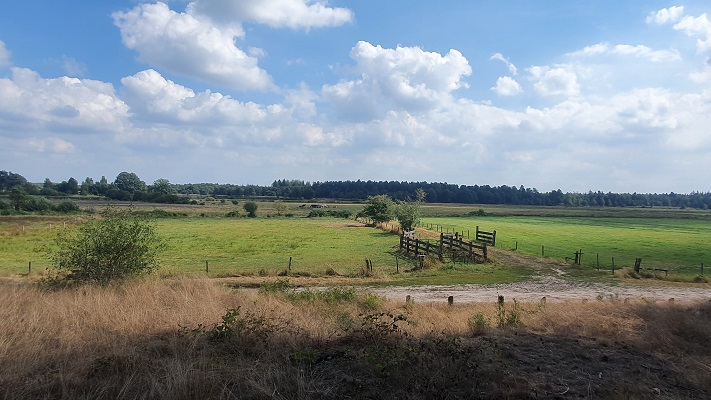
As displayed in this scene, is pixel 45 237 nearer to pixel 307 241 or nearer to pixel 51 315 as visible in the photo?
pixel 307 241

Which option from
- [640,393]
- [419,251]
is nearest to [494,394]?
[640,393]

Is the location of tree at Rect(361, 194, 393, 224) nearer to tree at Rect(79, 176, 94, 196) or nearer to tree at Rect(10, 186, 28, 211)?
tree at Rect(10, 186, 28, 211)

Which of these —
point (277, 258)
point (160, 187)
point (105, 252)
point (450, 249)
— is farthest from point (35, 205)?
point (105, 252)

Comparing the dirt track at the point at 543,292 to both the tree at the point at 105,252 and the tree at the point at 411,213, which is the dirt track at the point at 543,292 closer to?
the tree at the point at 105,252

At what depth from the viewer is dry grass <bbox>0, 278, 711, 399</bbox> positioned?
530 centimetres

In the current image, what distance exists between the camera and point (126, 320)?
300 inches

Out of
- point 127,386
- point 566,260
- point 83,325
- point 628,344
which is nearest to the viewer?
point 127,386

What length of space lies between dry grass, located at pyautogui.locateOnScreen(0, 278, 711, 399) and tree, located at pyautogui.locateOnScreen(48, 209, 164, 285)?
2.84 metres

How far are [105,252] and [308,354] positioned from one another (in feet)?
31.6

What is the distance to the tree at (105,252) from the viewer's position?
41.6 ft

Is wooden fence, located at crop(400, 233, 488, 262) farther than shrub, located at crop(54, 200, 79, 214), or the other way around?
shrub, located at crop(54, 200, 79, 214)

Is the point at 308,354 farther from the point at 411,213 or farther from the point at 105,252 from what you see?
the point at 411,213

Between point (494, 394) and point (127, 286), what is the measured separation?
30.5 feet

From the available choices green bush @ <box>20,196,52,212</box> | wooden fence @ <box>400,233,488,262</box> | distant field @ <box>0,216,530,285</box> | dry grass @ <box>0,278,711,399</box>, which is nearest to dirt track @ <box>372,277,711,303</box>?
distant field @ <box>0,216,530,285</box>
